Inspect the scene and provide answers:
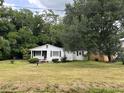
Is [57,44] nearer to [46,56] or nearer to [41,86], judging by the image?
[46,56]

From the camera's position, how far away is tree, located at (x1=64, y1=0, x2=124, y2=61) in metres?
44.2

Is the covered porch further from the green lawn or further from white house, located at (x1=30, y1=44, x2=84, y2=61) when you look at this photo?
the green lawn

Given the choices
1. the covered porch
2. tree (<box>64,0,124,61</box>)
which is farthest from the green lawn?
the covered porch

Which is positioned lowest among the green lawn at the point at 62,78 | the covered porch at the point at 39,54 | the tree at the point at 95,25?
the green lawn at the point at 62,78

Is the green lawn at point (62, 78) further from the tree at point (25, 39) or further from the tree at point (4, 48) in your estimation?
the tree at point (25, 39)

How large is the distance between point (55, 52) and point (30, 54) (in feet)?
16.5

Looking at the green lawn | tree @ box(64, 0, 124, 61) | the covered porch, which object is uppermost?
tree @ box(64, 0, 124, 61)

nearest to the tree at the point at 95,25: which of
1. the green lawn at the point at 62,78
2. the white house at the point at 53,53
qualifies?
the green lawn at the point at 62,78

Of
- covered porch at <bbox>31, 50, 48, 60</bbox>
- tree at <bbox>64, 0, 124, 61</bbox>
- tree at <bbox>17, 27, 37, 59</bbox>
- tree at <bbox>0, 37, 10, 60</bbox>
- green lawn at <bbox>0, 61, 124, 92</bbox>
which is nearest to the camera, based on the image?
green lawn at <bbox>0, 61, 124, 92</bbox>

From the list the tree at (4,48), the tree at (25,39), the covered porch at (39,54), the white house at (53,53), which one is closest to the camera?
the tree at (4,48)

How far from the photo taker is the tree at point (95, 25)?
44188mm

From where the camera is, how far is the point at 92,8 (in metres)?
44.8

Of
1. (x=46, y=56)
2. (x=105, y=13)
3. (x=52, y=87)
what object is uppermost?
(x=105, y=13)

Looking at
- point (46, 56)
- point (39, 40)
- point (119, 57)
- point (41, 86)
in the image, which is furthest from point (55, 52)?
point (41, 86)
